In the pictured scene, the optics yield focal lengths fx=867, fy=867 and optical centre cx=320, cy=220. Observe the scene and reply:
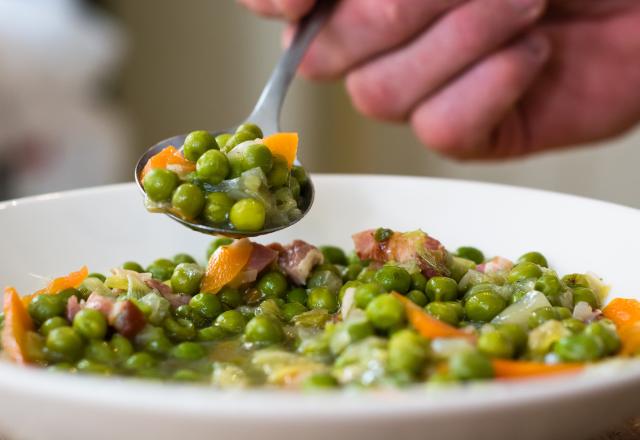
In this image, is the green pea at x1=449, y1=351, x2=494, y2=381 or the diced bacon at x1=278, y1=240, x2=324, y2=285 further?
the diced bacon at x1=278, y1=240, x2=324, y2=285

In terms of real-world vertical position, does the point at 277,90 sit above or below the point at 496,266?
above

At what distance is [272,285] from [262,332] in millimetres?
419

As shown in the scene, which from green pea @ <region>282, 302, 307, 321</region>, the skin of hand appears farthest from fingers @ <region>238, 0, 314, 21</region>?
green pea @ <region>282, 302, 307, 321</region>

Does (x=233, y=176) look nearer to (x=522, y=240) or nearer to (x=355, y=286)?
(x=355, y=286)

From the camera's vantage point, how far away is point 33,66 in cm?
655

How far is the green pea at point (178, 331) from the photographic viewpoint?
8.16 feet

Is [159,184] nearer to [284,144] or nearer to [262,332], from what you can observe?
[284,144]

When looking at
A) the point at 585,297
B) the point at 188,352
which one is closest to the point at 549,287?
the point at 585,297

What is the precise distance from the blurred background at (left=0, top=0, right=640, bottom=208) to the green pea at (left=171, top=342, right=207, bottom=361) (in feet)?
13.2

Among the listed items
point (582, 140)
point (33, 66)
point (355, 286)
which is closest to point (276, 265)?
point (355, 286)

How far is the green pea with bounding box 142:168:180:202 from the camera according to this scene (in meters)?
2.59

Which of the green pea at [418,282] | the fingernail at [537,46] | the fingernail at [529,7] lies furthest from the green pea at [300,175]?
the fingernail at [537,46]

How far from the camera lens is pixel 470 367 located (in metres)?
1.79

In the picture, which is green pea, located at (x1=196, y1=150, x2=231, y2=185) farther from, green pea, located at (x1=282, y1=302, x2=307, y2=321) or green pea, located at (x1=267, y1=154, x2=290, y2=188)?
green pea, located at (x1=282, y1=302, x2=307, y2=321)
